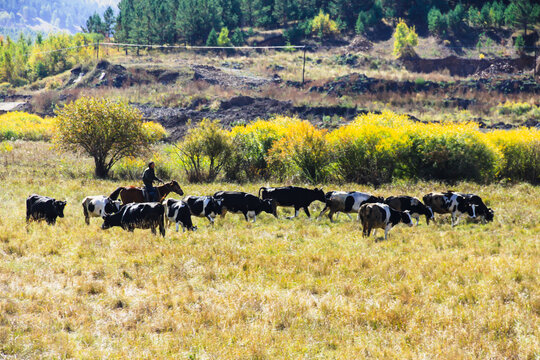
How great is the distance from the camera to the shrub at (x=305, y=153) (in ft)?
88.0

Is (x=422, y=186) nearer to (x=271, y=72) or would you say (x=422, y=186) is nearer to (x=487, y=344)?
(x=487, y=344)

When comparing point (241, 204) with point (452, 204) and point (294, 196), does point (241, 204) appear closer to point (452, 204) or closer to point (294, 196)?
point (294, 196)

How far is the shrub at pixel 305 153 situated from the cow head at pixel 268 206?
8.97 meters

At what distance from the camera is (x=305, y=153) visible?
27000 millimetres

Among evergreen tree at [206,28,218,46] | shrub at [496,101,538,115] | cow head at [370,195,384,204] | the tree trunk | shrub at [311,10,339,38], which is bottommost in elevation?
the tree trunk

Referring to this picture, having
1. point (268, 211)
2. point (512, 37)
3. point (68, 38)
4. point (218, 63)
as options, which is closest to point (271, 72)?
point (218, 63)

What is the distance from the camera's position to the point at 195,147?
92.0 feet

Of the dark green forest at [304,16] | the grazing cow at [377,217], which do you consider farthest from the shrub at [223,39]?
the grazing cow at [377,217]

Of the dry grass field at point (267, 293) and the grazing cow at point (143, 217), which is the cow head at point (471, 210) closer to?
the dry grass field at point (267, 293)

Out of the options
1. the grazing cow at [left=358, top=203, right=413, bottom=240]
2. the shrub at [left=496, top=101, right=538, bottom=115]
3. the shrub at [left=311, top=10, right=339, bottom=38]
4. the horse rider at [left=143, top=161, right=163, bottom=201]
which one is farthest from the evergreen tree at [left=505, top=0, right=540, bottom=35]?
the horse rider at [left=143, top=161, right=163, bottom=201]

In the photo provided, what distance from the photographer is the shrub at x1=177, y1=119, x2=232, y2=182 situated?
28.0 meters

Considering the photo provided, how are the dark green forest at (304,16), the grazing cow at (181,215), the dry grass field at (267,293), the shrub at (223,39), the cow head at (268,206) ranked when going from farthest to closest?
the dark green forest at (304,16)
the shrub at (223,39)
the cow head at (268,206)
the grazing cow at (181,215)
the dry grass field at (267,293)

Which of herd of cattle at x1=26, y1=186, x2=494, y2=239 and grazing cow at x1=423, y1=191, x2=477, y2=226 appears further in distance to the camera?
grazing cow at x1=423, y1=191, x2=477, y2=226

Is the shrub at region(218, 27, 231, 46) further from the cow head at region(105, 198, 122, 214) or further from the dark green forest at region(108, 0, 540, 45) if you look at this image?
the cow head at region(105, 198, 122, 214)
